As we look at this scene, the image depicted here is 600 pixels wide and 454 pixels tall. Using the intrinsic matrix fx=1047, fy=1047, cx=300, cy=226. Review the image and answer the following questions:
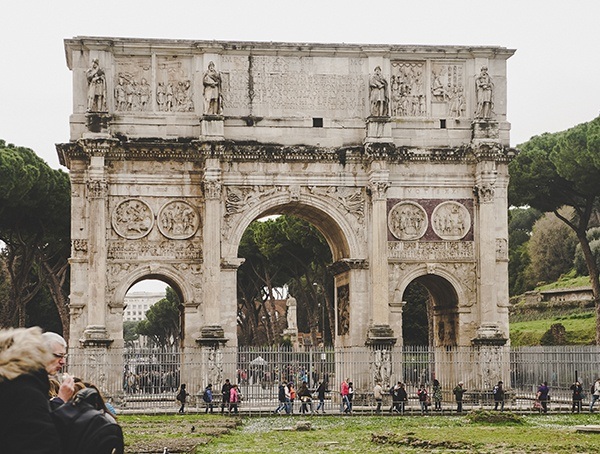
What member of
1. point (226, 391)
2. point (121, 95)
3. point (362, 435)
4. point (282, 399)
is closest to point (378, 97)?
point (121, 95)

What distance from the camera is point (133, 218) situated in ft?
103

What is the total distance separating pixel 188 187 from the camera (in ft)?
103

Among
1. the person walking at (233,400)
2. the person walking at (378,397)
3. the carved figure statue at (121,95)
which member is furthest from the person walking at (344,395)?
the carved figure statue at (121,95)

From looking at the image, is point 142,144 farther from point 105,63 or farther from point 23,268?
point 23,268

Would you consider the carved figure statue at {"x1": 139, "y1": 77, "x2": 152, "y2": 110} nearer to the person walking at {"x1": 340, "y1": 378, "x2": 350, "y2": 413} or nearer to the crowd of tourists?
the person walking at {"x1": 340, "y1": 378, "x2": 350, "y2": 413}

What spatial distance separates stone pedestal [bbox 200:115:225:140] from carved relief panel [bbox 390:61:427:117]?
550cm

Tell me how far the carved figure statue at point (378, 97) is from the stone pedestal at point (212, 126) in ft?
15.2

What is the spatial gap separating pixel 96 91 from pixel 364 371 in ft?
37.3

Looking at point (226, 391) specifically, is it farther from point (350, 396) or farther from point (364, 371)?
point (364, 371)

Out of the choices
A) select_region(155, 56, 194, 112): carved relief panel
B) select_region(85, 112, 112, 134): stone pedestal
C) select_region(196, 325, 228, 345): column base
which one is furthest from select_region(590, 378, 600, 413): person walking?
select_region(85, 112, 112, 134): stone pedestal

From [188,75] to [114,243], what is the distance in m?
5.57

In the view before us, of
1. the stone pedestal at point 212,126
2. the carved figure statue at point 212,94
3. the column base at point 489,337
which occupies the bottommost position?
the column base at point 489,337

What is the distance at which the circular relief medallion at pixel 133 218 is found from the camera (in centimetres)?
3116

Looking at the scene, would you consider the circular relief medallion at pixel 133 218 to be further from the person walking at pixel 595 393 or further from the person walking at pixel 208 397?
the person walking at pixel 595 393
